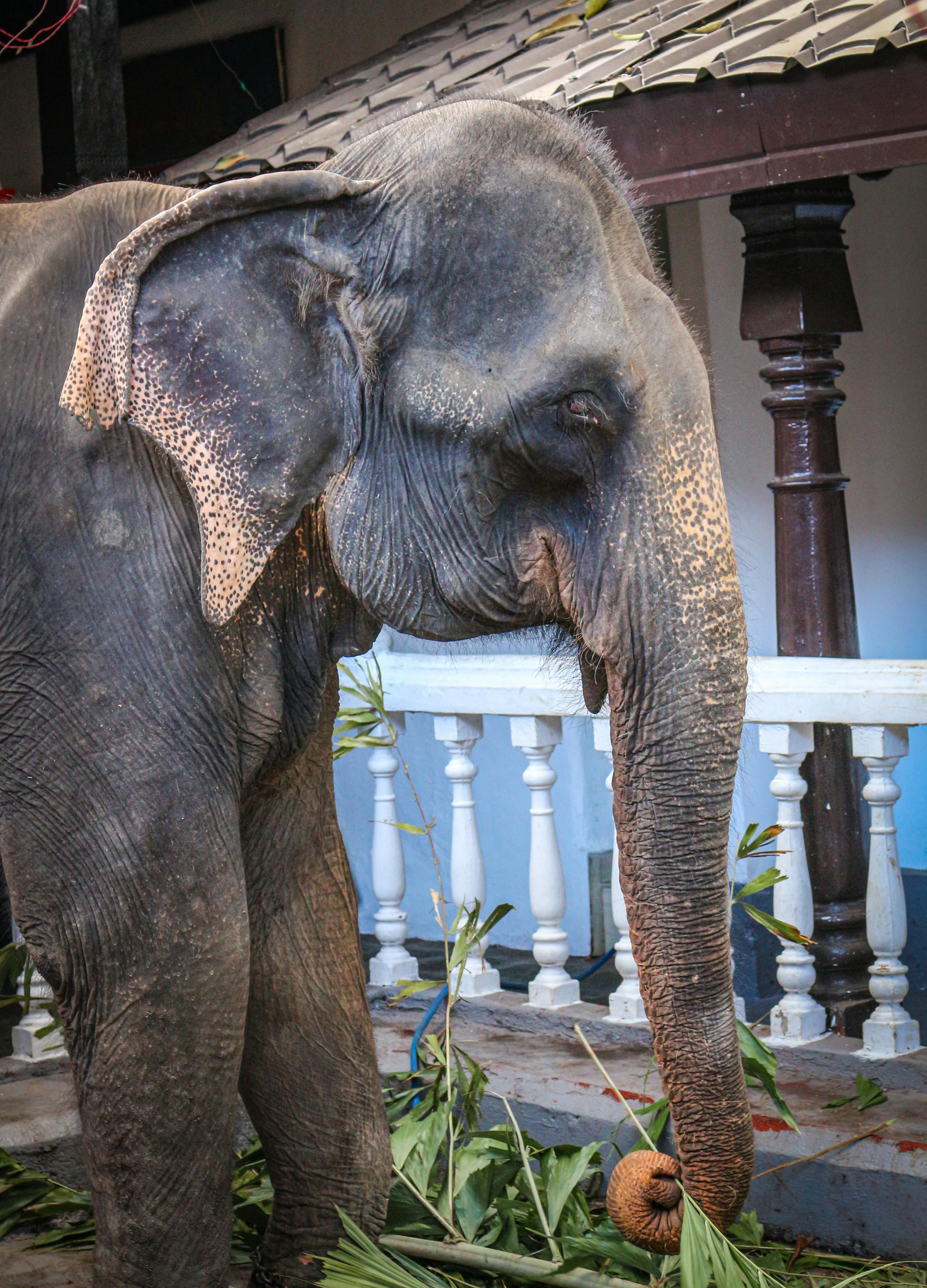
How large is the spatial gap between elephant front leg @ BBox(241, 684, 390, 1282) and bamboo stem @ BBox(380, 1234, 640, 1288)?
13cm

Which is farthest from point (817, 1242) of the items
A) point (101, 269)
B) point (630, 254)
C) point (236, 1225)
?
point (101, 269)

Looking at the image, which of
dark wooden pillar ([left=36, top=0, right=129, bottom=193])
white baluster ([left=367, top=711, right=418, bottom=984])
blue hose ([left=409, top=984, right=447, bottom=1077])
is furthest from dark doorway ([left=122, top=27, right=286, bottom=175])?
blue hose ([left=409, top=984, right=447, bottom=1077])

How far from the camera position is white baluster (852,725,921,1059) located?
3754mm

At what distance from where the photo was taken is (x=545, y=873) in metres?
4.35

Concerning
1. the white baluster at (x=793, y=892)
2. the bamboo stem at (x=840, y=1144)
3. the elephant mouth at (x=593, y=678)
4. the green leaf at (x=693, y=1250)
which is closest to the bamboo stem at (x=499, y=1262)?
the green leaf at (x=693, y=1250)

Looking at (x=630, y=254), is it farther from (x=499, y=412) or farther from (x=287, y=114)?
(x=287, y=114)

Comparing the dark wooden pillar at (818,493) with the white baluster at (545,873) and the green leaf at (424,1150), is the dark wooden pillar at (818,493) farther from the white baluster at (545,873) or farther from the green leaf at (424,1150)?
the green leaf at (424,1150)

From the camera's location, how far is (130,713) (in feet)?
6.51

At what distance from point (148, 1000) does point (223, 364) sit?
78cm

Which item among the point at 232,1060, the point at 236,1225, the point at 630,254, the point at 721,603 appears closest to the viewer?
the point at 721,603

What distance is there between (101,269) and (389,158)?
370mm

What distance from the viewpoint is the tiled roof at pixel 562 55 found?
3.64m

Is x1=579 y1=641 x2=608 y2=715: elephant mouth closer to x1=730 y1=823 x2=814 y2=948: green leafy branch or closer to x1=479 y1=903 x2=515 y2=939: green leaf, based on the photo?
x1=730 y1=823 x2=814 y2=948: green leafy branch

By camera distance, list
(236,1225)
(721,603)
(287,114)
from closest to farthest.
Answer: (721,603) < (236,1225) < (287,114)
